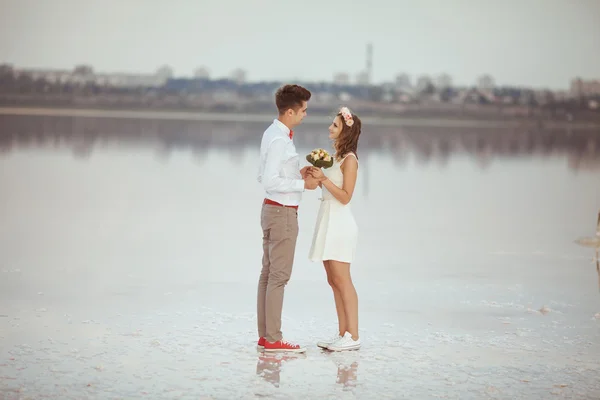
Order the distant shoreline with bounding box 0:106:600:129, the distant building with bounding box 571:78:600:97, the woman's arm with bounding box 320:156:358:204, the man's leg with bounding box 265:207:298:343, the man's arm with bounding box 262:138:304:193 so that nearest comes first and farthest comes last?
the man's arm with bounding box 262:138:304:193
the man's leg with bounding box 265:207:298:343
the woman's arm with bounding box 320:156:358:204
the distant building with bounding box 571:78:600:97
the distant shoreline with bounding box 0:106:600:129

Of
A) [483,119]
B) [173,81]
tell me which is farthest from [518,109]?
[173,81]

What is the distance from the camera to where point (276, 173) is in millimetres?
4949

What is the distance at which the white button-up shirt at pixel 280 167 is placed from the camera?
16.2ft

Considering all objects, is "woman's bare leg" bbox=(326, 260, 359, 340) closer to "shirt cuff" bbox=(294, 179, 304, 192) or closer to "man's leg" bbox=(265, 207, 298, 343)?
"man's leg" bbox=(265, 207, 298, 343)

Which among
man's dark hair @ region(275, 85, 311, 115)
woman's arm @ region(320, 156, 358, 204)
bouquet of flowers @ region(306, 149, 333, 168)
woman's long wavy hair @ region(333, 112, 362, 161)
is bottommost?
woman's arm @ region(320, 156, 358, 204)

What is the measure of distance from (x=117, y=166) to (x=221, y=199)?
5498 mm

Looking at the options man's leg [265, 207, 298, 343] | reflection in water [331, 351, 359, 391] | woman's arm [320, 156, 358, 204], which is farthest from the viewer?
woman's arm [320, 156, 358, 204]

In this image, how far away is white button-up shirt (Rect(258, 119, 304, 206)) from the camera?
195 inches

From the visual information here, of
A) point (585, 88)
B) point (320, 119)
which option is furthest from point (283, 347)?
point (320, 119)

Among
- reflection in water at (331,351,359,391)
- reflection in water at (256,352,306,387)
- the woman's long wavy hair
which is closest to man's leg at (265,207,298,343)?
reflection in water at (256,352,306,387)

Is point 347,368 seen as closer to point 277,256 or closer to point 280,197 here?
point 277,256

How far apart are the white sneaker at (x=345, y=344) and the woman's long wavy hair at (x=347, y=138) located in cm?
93

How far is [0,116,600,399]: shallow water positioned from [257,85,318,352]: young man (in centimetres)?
16

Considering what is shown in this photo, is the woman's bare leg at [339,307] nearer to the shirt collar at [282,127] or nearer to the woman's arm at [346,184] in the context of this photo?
the woman's arm at [346,184]
